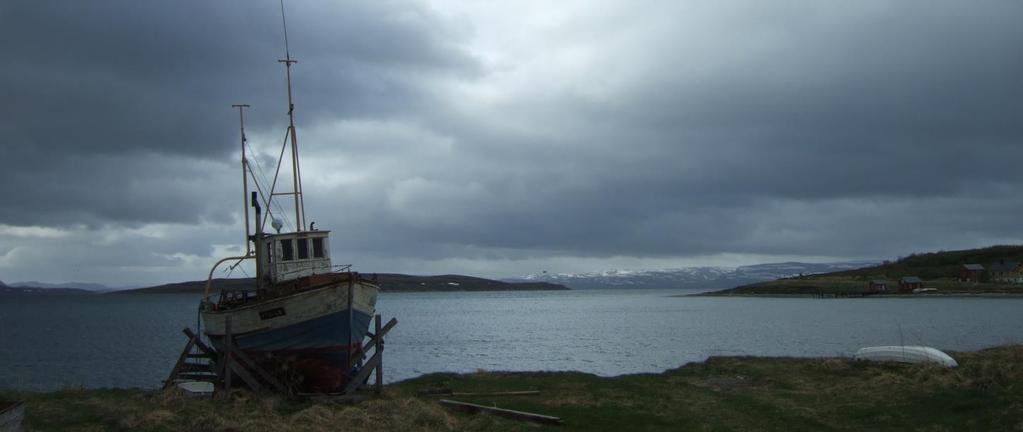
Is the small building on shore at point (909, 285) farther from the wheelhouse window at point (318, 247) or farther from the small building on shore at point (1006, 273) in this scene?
the wheelhouse window at point (318, 247)

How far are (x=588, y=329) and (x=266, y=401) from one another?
67025 millimetres

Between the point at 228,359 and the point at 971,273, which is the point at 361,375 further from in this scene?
the point at 971,273

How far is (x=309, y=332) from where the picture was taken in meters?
26.3

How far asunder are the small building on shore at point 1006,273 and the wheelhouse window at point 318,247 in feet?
594

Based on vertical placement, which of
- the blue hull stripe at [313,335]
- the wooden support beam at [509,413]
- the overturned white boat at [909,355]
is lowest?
the overturned white boat at [909,355]

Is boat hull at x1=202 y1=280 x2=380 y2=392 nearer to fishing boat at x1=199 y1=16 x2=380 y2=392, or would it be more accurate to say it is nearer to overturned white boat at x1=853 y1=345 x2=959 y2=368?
fishing boat at x1=199 y1=16 x2=380 y2=392

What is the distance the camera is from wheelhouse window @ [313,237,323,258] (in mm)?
29484

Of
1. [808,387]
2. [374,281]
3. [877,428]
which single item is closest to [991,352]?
[808,387]

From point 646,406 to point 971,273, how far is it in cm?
19293

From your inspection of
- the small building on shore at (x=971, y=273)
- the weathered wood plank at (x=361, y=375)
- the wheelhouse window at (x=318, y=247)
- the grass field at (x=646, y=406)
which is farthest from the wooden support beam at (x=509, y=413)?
the small building on shore at (x=971, y=273)

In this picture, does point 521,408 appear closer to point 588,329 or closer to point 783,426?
point 783,426

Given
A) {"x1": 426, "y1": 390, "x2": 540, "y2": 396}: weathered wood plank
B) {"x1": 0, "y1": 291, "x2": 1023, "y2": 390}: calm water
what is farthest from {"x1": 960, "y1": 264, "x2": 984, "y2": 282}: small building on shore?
{"x1": 426, "y1": 390, "x2": 540, "y2": 396}: weathered wood plank

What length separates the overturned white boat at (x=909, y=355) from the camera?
2786cm

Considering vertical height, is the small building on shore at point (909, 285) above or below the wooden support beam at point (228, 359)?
below
